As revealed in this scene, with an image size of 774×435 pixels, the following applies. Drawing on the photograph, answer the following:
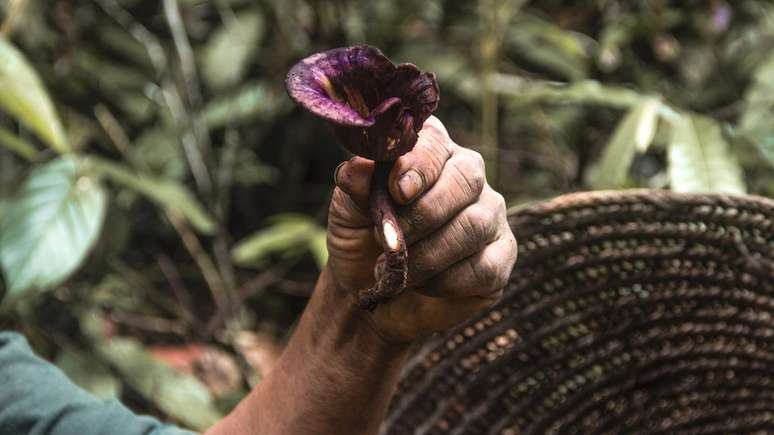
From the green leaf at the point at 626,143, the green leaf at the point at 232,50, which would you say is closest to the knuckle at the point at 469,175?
the green leaf at the point at 626,143

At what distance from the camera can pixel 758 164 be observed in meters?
1.07

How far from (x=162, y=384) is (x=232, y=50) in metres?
0.71

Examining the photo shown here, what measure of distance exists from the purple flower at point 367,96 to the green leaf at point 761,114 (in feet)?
1.94

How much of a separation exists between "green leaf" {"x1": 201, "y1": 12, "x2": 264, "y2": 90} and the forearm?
3.65 ft

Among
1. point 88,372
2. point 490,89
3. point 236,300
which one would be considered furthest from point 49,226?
point 490,89

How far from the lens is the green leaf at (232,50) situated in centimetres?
174

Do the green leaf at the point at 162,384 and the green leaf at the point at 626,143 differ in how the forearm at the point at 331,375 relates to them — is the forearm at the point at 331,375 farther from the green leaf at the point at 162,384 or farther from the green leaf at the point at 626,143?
the green leaf at the point at 162,384

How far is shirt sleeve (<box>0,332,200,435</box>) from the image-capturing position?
76cm

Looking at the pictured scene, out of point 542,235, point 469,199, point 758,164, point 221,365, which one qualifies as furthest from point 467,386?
point 221,365

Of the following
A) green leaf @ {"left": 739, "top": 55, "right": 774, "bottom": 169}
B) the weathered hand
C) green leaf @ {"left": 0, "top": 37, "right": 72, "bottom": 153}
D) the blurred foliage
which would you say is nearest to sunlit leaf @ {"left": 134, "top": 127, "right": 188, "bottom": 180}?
the blurred foliage

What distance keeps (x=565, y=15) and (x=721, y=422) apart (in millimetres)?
1085

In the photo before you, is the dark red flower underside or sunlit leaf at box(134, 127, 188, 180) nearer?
the dark red flower underside

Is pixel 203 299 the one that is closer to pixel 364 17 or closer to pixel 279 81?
pixel 279 81

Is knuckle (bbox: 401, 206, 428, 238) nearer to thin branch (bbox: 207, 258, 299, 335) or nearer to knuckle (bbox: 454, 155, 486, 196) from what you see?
knuckle (bbox: 454, 155, 486, 196)
